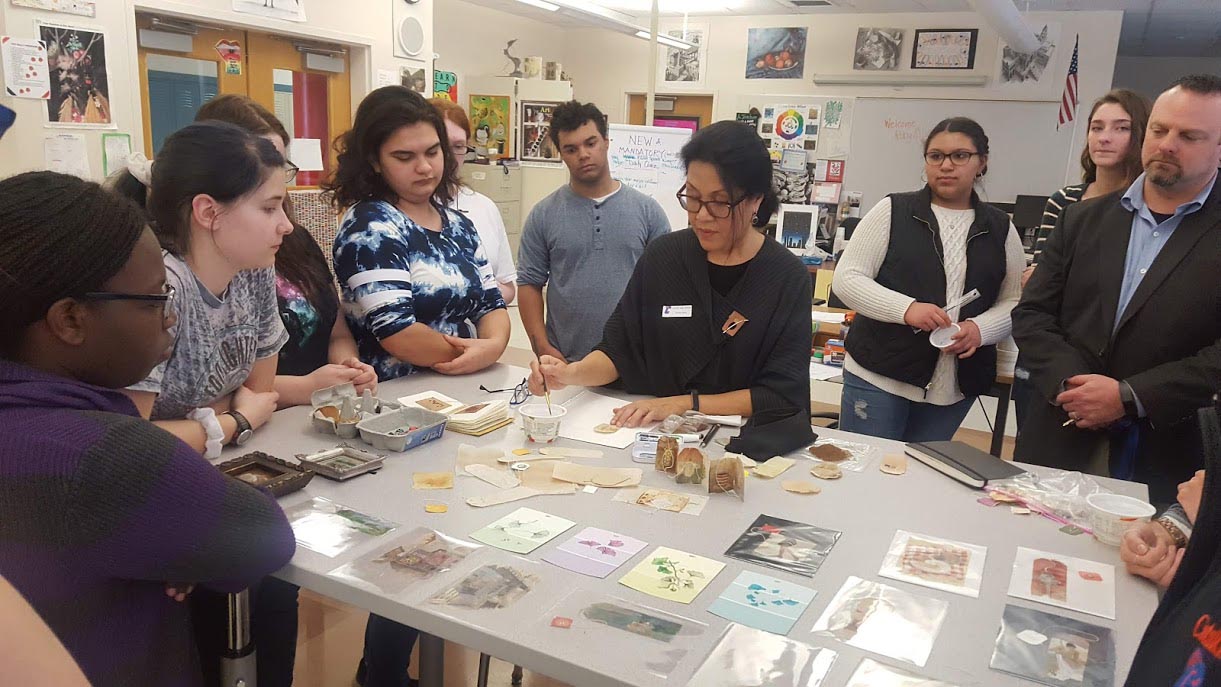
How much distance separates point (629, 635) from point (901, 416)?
1.75 metres

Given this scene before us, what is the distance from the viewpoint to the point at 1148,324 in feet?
6.58

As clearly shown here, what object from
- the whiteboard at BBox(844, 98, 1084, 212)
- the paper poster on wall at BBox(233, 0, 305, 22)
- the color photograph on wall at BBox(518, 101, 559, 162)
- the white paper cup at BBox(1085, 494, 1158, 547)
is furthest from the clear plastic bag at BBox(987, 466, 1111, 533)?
the color photograph on wall at BBox(518, 101, 559, 162)

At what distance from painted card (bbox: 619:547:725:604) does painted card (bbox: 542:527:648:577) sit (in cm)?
3

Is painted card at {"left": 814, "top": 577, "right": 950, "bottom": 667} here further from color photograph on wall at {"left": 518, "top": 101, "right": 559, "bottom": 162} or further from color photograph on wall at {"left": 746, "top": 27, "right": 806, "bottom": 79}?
color photograph on wall at {"left": 746, "top": 27, "right": 806, "bottom": 79}

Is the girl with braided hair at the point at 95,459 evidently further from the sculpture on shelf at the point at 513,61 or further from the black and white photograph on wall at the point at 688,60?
the black and white photograph on wall at the point at 688,60

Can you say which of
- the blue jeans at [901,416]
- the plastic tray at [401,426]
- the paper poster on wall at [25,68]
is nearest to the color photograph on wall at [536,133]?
the paper poster on wall at [25,68]

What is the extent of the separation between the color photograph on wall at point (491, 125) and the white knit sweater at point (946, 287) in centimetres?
648

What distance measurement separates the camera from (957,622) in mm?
1150

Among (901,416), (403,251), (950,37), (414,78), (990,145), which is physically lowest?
(901,416)

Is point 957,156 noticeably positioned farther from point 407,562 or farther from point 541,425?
point 407,562

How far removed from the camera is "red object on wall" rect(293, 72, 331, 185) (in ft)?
17.1

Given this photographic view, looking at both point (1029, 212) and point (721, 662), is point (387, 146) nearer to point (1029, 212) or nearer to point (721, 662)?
point (721, 662)

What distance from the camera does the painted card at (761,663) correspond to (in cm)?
101

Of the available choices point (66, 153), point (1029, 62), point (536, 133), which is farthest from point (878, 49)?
point (66, 153)
